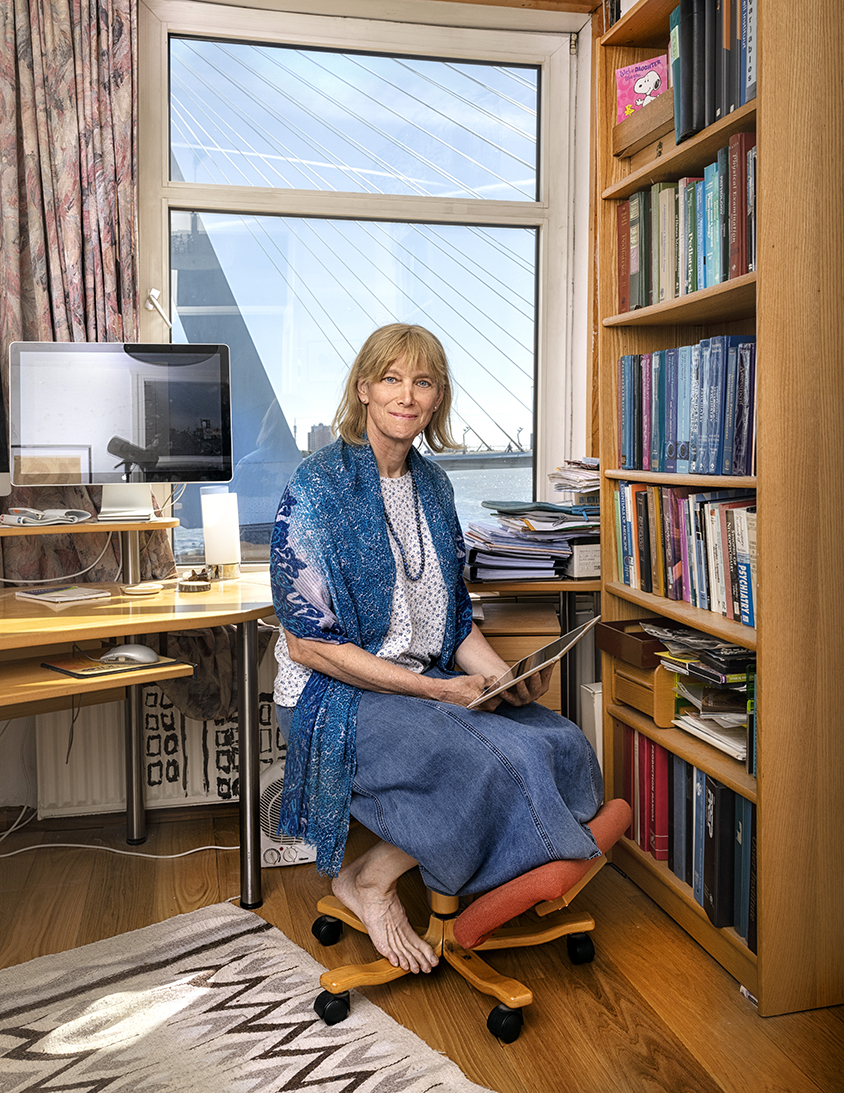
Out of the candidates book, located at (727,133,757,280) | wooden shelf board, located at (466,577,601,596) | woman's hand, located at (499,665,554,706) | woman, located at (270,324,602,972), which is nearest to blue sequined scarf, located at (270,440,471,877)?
woman, located at (270,324,602,972)

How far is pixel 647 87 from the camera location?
2.13 m

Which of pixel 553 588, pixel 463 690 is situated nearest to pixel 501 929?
pixel 463 690

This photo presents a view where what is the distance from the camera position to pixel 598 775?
1.81 m

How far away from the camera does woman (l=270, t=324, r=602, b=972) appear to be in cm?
161

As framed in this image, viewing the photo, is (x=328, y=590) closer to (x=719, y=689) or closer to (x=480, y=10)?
(x=719, y=689)

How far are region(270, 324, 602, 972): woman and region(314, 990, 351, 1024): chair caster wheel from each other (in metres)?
0.12

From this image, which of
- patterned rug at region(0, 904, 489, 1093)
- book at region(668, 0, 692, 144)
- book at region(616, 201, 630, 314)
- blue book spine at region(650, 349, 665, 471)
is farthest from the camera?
book at region(616, 201, 630, 314)

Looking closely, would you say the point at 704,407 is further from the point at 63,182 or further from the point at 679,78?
the point at 63,182

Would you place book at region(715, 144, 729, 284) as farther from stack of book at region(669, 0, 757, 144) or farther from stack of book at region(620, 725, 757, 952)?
stack of book at region(620, 725, 757, 952)

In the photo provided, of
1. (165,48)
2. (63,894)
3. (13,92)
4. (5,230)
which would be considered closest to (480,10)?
(165,48)

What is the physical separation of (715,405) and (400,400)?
24.5 inches

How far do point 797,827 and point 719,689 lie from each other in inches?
14.2

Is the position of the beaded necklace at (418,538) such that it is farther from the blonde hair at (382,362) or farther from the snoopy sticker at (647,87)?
the snoopy sticker at (647,87)

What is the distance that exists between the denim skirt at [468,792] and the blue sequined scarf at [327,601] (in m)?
0.06
